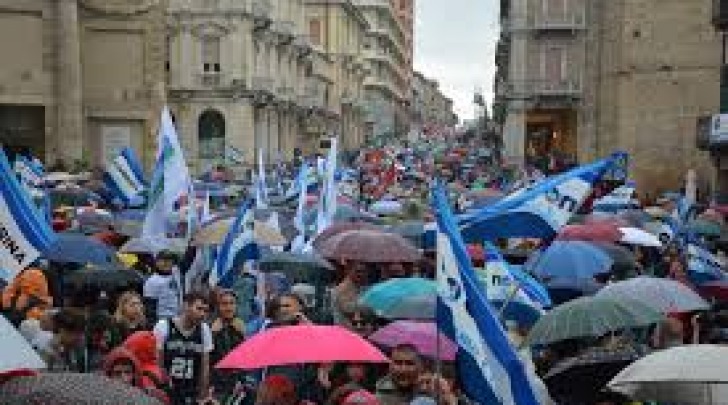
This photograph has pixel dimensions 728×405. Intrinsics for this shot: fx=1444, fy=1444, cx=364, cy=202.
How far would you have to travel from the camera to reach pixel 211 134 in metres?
63.0

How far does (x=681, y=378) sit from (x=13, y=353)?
3.08 metres

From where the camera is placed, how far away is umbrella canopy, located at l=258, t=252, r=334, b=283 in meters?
13.6

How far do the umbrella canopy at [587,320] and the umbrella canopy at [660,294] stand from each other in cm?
88

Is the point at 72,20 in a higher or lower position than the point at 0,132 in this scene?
higher

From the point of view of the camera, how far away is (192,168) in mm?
61812

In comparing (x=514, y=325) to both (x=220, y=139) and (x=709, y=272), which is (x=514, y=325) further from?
(x=220, y=139)

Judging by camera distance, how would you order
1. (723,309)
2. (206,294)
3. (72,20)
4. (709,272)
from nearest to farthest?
(206,294), (723,309), (709,272), (72,20)

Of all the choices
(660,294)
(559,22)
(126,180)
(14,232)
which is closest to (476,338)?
(660,294)

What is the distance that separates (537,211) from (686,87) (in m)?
28.1

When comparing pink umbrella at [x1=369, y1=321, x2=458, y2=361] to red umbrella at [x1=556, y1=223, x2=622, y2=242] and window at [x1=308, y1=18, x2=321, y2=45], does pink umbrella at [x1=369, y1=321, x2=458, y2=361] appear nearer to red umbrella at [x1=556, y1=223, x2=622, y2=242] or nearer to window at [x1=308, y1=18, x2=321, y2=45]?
red umbrella at [x1=556, y1=223, x2=622, y2=242]

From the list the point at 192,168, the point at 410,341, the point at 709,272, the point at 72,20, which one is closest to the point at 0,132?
the point at 72,20

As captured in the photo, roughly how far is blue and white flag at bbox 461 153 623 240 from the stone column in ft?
103

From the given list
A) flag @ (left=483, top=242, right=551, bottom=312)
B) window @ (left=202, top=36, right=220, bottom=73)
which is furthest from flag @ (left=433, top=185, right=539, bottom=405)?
window @ (left=202, top=36, right=220, bottom=73)

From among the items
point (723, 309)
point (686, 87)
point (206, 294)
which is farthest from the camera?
point (686, 87)
